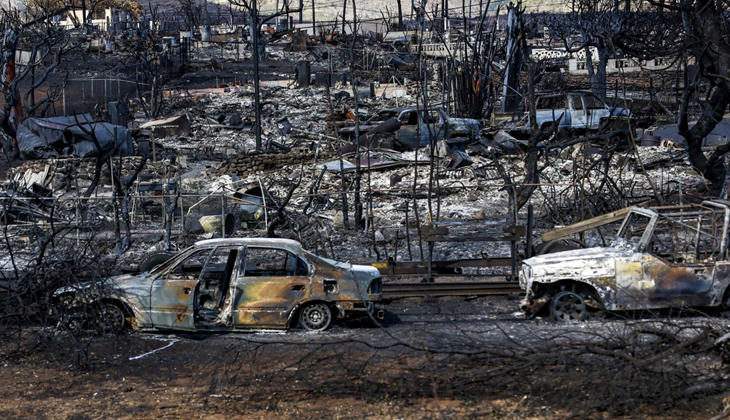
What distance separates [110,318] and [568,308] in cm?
561

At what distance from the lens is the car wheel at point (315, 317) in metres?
9.48

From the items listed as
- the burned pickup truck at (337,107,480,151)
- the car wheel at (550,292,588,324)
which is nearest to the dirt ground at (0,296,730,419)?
the car wheel at (550,292,588,324)

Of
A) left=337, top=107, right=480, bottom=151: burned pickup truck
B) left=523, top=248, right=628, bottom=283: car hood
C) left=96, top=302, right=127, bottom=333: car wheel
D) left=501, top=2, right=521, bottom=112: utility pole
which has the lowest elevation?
left=96, top=302, right=127, bottom=333: car wheel

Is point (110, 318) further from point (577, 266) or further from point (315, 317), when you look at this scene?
point (577, 266)

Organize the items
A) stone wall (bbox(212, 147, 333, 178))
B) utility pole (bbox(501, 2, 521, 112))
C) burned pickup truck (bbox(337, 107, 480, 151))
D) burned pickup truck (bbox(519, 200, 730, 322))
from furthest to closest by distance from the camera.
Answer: utility pole (bbox(501, 2, 521, 112)) → burned pickup truck (bbox(337, 107, 480, 151)) → stone wall (bbox(212, 147, 333, 178)) → burned pickup truck (bbox(519, 200, 730, 322))

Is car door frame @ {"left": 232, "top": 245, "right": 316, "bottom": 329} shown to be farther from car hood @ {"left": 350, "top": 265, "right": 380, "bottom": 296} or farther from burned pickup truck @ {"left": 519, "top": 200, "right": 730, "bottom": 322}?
burned pickup truck @ {"left": 519, "top": 200, "right": 730, "bottom": 322}

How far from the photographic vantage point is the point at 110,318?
931cm

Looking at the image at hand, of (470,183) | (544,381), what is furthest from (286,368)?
(470,183)

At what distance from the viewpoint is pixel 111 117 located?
27.6 meters

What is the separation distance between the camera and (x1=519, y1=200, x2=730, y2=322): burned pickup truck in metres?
Answer: 9.47

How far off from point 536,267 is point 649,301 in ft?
4.59

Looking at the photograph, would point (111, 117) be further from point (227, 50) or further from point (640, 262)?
point (227, 50)

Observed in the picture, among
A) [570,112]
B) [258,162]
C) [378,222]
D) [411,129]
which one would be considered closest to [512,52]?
[570,112]

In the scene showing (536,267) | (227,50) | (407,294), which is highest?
(227,50)
